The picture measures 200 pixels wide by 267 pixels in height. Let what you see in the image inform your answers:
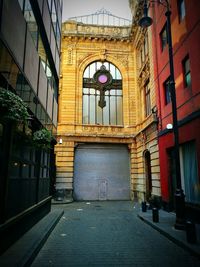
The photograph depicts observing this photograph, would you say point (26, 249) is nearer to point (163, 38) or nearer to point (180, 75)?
point (180, 75)

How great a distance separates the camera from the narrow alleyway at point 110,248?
18.4ft

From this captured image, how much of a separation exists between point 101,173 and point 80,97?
7791mm

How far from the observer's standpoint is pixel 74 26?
78.2 feet

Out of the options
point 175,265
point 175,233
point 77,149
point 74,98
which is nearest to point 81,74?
point 74,98

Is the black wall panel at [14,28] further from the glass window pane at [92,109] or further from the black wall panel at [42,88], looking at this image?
the glass window pane at [92,109]

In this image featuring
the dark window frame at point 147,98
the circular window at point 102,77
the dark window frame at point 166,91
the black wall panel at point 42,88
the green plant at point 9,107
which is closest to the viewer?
the green plant at point 9,107

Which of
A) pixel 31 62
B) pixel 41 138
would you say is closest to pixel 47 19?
pixel 31 62

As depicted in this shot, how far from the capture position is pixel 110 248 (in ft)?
22.2

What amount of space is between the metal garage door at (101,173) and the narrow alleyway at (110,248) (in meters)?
11.3

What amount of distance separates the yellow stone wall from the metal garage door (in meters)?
0.78

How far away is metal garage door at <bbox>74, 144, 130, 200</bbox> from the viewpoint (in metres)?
21.2

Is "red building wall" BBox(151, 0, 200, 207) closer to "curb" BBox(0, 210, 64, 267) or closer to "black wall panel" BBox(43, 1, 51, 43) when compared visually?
"black wall panel" BBox(43, 1, 51, 43)

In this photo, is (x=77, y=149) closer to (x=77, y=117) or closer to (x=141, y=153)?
(x=77, y=117)

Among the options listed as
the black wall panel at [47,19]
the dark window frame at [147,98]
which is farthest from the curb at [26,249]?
the dark window frame at [147,98]
